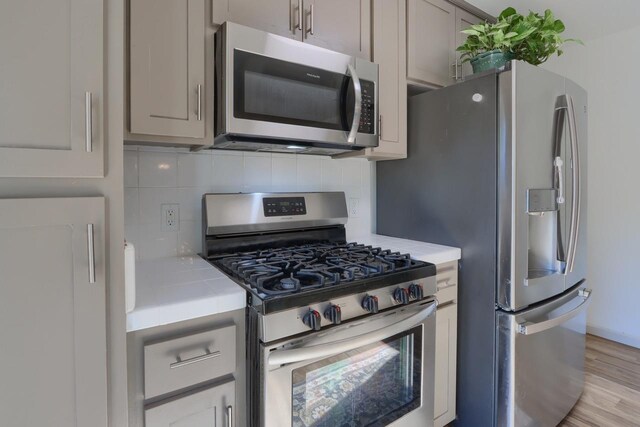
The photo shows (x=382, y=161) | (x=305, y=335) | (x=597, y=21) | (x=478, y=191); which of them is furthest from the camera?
(x=597, y=21)

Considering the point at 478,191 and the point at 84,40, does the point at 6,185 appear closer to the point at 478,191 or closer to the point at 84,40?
the point at 84,40

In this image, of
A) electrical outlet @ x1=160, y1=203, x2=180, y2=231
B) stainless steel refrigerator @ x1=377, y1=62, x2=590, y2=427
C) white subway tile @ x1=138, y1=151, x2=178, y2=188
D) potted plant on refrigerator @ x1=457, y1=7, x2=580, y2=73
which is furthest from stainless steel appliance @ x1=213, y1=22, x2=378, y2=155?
potted plant on refrigerator @ x1=457, y1=7, x2=580, y2=73

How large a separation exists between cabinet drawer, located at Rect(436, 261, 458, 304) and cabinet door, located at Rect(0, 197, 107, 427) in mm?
1339

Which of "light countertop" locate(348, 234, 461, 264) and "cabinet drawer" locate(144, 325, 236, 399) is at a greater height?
"light countertop" locate(348, 234, 461, 264)

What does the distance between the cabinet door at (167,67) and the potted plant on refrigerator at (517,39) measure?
135 centimetres

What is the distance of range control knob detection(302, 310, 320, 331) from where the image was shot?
105 cm

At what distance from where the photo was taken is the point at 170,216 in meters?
1.50

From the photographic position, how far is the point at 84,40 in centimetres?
76

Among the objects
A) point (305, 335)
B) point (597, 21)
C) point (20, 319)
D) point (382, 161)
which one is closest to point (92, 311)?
point (20, 319)

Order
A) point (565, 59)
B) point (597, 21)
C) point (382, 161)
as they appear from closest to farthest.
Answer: point (382, 161), point (597, 21), point (565, 59)

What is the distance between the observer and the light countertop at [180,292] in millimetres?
905

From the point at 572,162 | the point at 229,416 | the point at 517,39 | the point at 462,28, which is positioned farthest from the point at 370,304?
the point at 462,28

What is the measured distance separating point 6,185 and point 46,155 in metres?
0.10

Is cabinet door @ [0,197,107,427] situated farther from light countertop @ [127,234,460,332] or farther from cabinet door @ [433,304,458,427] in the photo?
cabinet door @ [433,304,458,427]
